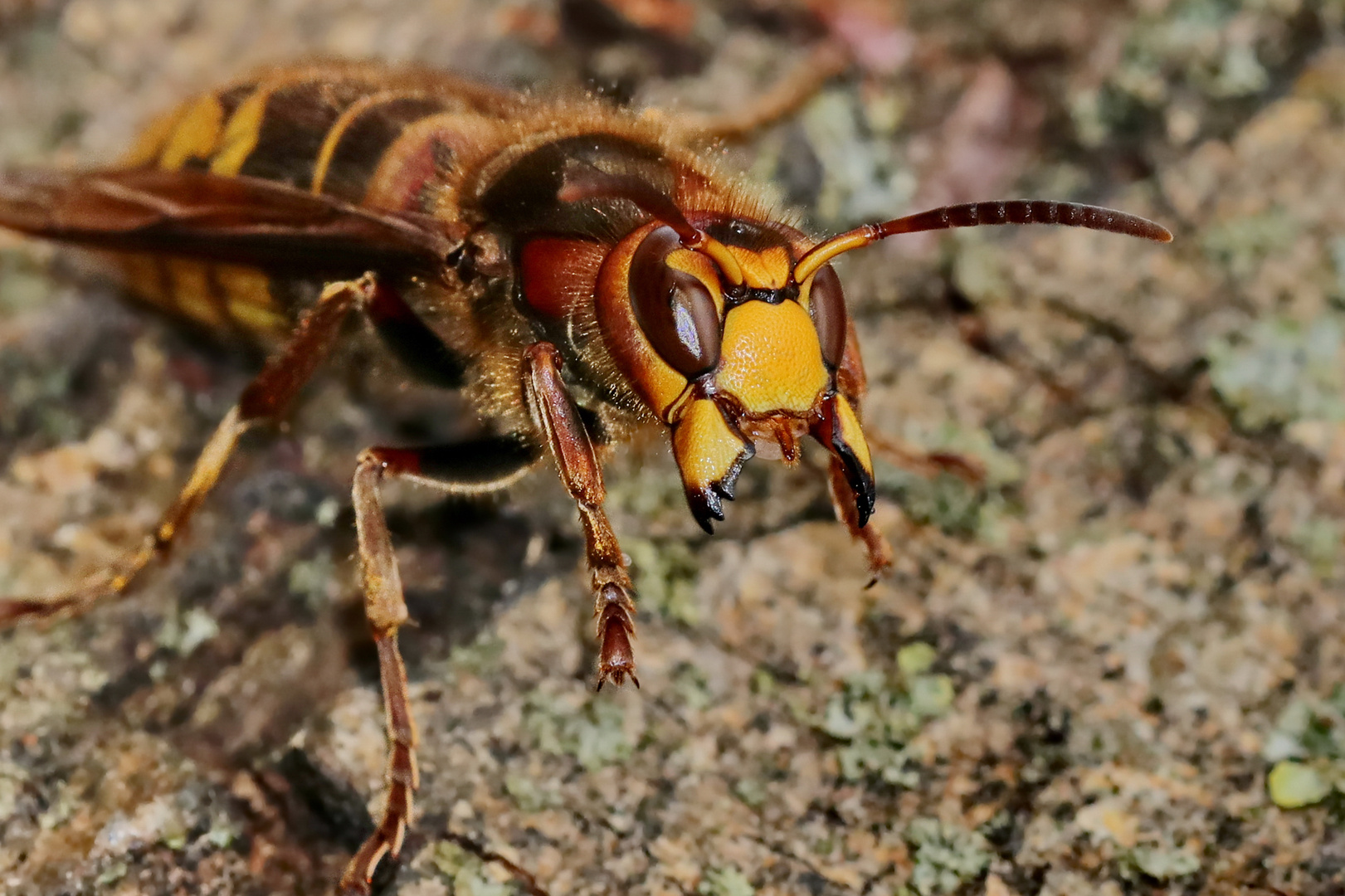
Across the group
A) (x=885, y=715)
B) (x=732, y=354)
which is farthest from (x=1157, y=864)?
(x=732, y=354)

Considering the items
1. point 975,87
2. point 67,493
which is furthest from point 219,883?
point 975,87

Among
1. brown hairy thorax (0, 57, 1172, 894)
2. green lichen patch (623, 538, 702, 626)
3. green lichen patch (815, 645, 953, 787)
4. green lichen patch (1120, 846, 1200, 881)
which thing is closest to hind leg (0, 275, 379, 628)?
brown hairy thorax (0, 57, 1172, 894)

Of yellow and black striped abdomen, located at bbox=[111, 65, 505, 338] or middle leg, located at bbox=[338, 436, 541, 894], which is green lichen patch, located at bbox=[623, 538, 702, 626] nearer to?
middle leg, located at bbox=[338, 436, 541, 894]

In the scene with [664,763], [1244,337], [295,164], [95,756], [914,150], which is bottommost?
[95,756]

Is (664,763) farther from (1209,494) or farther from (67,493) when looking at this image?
(67,493)

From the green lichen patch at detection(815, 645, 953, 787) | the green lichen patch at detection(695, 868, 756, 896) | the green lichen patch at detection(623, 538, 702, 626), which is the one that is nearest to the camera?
the green lichen patch at detection(695, 868, 756, 896)

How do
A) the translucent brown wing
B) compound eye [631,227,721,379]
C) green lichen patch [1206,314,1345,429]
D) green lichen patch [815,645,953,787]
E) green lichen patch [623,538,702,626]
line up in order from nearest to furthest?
compound eye [631,227,721,379] → green lichen patch [815,645,953,787] → the translucent brown wing → green lichen patch [623,538,702,626] → green lichen patch [1206,314,1345,429]

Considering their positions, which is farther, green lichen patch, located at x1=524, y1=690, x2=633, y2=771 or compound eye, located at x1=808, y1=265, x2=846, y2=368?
green lichen patch, located at x1=524, y1=690, x2=633, y2=771
